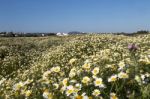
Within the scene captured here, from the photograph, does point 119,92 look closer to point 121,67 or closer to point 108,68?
point 121,67

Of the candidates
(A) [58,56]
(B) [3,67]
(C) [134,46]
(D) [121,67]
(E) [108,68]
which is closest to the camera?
(C) [134,46]

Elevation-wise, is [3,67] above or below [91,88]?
below

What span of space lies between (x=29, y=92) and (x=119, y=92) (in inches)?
46.6

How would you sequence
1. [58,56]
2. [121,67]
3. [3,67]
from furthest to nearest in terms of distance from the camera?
[3,67]
[58,56]
[121,67]

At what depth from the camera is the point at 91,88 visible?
185 inches

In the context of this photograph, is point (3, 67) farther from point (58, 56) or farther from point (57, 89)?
point (57, 89)

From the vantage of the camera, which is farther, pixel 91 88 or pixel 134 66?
pixel 134 66

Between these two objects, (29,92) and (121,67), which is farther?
(121,67)

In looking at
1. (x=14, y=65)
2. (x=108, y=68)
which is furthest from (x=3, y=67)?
(x=108, y=68)

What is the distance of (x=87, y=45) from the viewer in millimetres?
20562

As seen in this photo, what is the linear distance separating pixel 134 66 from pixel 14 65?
617 inches

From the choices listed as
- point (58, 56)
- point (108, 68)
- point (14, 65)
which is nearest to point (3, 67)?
point (14, 65)

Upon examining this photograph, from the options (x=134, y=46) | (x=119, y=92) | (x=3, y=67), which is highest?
(x=134, y=46)

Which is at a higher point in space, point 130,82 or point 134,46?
point 134,46
